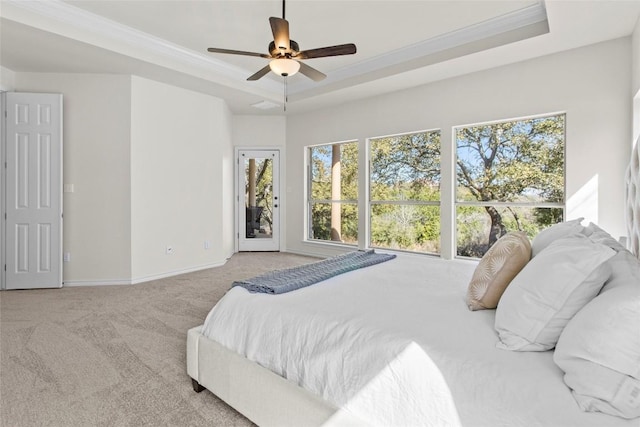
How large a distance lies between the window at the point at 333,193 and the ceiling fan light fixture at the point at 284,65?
3060mm

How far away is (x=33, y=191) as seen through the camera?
427 cm

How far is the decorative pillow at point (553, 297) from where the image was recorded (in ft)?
3.84

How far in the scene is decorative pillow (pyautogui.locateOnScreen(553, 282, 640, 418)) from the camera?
917 mm

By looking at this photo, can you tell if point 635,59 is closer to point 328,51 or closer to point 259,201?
point 328,51

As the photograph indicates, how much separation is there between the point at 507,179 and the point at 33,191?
Answer: 583 centimetres

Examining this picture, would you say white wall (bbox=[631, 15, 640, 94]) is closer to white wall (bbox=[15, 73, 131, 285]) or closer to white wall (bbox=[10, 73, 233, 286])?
white wall (bbox=[10, 73, 233, 286])

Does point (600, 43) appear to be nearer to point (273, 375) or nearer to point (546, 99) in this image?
point (546, 99)

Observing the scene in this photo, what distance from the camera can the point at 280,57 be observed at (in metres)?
2.80

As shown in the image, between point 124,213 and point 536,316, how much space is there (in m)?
4.71

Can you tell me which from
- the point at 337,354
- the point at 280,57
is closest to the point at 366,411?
the point at 337,354

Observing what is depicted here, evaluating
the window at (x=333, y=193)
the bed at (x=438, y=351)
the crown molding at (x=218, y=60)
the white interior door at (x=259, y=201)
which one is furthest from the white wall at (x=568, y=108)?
the white interior door at (x=259, y=201)

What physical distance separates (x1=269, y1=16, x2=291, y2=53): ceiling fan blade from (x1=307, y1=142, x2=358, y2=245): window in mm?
3247

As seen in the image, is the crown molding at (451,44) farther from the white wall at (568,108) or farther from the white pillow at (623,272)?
the white pillow at (623,272)

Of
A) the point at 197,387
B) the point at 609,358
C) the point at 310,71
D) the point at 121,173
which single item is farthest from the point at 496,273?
the point at 121,173
